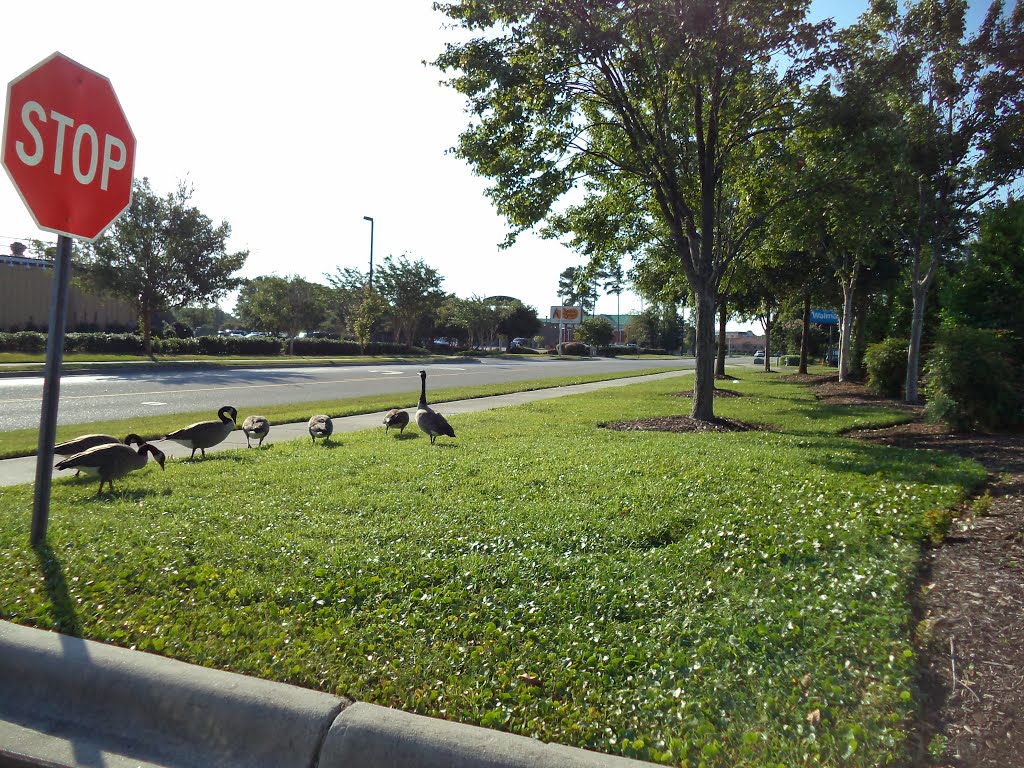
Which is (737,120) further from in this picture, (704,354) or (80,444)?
(80,444)

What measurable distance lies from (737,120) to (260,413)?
35.2 feet

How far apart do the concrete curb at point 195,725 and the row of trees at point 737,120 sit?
34.2 feet

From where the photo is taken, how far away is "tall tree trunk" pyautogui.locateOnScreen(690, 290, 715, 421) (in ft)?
42.8

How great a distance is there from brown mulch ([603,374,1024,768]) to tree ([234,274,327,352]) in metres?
45.2

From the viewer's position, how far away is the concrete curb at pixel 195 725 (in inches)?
104

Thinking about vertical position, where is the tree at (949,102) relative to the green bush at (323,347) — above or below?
above

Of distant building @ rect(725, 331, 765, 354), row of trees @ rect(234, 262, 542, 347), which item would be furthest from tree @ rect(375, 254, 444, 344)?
distant building @ rect(725, 331, 765, 354)

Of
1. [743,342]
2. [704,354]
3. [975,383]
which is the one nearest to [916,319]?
[975,383]

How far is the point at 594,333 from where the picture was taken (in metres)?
88.1

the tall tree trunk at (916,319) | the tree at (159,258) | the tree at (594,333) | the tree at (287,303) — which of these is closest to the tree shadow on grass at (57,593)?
the tall tree trunk at (916,319)

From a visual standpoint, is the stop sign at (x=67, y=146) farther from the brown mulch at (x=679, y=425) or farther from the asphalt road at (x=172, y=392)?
the brown mulch at (x=679, y=425)

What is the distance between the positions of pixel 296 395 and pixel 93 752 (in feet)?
50.4

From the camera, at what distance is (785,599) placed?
13.1 feet

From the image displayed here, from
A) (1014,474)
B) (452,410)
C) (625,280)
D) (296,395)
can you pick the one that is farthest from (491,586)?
(625,280)
